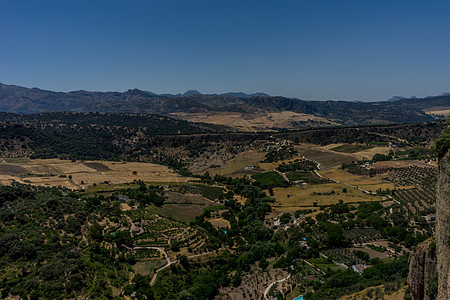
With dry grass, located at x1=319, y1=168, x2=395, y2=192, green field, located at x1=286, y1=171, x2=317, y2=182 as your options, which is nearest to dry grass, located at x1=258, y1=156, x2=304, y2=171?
green field, located at x1=286, y1=171, x2=317, y2=182

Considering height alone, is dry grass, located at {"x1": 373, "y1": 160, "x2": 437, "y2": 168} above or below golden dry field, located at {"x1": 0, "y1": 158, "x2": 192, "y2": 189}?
above

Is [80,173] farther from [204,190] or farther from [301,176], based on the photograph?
[301,176]

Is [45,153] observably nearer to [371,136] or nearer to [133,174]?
[133,174]

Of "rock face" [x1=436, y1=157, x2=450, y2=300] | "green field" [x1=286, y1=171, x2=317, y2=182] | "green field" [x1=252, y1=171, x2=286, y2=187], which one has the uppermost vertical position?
"rock face" [x1=436, y1=157, x2=450, y2=300]

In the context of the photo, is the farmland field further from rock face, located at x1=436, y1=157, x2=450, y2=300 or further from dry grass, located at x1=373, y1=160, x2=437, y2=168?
rock face, located at x1=436, y1=157, x2=450, y2=300

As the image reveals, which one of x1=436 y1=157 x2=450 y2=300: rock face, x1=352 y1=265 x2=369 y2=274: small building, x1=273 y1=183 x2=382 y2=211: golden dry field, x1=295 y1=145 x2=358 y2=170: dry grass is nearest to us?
x1=436 y1=157 x2=450 y2=300: rock face

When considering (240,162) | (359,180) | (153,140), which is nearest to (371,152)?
(359,180)

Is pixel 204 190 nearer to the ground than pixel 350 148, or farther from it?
nearer to the ground

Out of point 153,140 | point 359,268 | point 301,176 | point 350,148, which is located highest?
point 153,140
